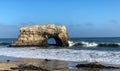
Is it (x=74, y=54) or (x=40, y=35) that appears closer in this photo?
(x=74, y=54)

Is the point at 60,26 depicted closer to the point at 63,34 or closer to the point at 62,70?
the point at 63,34

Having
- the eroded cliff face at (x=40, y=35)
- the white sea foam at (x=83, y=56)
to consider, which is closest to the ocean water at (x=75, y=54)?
the white sea foam at (x=83, y=56)

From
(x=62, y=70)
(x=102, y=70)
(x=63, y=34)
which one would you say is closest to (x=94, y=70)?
(x=102, y=70)

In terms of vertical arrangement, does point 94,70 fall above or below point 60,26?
below

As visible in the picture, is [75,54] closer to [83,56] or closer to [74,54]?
[74,54]

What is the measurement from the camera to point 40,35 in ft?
197

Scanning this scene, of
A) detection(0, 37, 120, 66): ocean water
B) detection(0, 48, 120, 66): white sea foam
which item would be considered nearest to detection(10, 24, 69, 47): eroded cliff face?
detection(0, 37, 120, 66): ocean water

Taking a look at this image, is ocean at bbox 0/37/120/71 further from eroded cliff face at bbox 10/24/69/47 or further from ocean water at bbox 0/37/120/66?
eroded cliff face at bbox 10/24/69/47

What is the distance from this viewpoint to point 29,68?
59.8 feet

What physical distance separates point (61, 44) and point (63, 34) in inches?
72.6

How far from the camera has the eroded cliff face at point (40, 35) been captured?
59.5 metres

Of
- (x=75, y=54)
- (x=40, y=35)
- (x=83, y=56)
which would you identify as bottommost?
(x=83, y=56)

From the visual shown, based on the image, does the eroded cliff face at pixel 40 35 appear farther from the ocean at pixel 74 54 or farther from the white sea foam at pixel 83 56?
the white sea foam at pixel 83 56

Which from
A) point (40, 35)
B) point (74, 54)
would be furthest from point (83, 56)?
point (40, 35)
